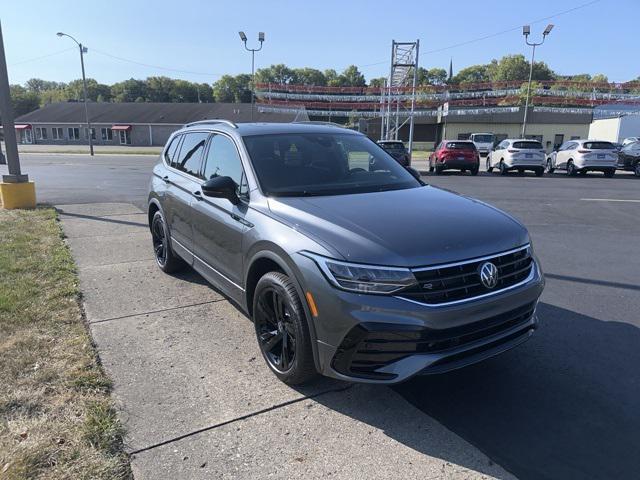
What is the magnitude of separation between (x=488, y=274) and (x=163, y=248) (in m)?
4.30

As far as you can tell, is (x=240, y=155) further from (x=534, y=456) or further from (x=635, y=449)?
(x=635, y=449)

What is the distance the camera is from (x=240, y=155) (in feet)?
13.6

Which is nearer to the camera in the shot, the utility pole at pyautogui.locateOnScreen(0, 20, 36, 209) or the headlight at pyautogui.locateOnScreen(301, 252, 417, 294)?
the headlight at pyautogui.locateOnScreen(301, 252, 417, 294)

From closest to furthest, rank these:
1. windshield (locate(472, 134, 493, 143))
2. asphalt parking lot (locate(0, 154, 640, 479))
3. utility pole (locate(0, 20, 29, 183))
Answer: asphalt parking lot (locate(0, 154, 640, 479))
utility pole (locate(0, 20, 29, 183))
windshield (locate(472, 134, 493, 143))

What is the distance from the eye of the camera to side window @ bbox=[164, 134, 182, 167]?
5.89 metres

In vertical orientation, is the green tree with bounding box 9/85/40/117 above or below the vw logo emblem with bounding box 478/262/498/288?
above

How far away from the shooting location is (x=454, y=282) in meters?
2.92

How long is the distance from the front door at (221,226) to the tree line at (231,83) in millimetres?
104890

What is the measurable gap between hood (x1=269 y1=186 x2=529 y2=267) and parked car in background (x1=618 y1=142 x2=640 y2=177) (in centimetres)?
2273

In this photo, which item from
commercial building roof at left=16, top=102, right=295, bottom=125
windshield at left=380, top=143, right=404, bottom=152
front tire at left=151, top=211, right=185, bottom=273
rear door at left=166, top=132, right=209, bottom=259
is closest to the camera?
rear door at left=166, top=132, right=209, bottom=259

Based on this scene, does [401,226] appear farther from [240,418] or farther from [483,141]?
[483,141]

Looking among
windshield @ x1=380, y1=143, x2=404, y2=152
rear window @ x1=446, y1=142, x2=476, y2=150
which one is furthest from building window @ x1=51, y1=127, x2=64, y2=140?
rear window @ x1=446, y1=142, x2=476, y2=150

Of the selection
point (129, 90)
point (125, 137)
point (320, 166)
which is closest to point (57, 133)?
point (125, 137)

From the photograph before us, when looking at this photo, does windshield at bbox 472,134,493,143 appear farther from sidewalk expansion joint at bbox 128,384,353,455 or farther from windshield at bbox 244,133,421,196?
sidewalk expansion joint at bbox 128,384,353,455
